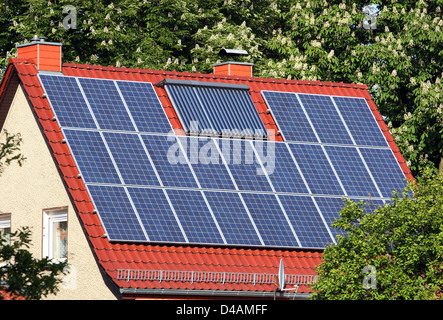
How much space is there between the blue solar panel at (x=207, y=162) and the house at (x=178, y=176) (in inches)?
1.6

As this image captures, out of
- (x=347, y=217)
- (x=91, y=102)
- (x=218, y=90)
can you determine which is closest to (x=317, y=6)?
(x=218, y=90)

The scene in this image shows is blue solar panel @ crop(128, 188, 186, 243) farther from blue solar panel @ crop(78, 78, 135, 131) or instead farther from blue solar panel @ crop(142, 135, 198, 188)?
blue solar panel @ crop(78, 78, 135, 131)

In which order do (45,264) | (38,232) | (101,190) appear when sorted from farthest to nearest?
(38,232) → (101,190) → (45,264)

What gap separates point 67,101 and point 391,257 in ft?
29.5

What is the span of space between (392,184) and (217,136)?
4.54 meters

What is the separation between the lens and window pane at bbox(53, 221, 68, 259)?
2564 centimetres

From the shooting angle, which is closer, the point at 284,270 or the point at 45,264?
the point at 45,264

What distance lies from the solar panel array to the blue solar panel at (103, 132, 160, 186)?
0.03m

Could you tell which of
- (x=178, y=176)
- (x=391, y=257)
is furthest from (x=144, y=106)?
(x=391, y=257)

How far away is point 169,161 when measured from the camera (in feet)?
85.3

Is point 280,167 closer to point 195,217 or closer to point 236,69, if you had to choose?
point 195,217

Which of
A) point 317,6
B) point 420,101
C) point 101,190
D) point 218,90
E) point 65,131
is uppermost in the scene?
point 317,6

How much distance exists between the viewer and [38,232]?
86.5 feet

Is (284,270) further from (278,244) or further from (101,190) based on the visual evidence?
(101,190)
